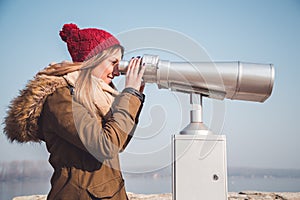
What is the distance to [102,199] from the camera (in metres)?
0.93

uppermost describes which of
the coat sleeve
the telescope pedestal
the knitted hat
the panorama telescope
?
the knitted hat

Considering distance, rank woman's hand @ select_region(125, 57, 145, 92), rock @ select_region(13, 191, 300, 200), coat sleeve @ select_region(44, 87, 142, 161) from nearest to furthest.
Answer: coat sleeve @ select_region(44, 87, 142, 161), woman's hand @ select_region(125, 57, 145, 92), rock @ select_region(13, 191, 300, 200)

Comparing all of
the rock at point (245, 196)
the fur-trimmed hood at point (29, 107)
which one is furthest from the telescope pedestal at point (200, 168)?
the rock at point (245, 196)

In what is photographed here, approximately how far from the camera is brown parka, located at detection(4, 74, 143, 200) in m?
0.92

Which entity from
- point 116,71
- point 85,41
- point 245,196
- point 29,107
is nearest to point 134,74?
point 116,71

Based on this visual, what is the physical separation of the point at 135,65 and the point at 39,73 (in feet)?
0.97

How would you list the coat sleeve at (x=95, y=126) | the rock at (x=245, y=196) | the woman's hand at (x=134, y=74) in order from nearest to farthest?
the coat sleeve at (x=95, y=126) → the woman's hand at (x=134, y=74) → the rock at (x=245, y=196)

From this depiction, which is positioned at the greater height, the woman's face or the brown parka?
the woman's face

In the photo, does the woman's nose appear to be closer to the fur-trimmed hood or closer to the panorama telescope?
the panorama telescope

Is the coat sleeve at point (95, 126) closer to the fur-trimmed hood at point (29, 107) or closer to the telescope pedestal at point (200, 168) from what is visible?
the fur-trimmed hood at point (29, 107)

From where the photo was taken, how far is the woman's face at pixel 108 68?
1.06 meters

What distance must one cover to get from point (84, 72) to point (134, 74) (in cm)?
16

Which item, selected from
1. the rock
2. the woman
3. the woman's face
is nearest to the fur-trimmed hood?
the woman

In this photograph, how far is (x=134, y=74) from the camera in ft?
3.39
